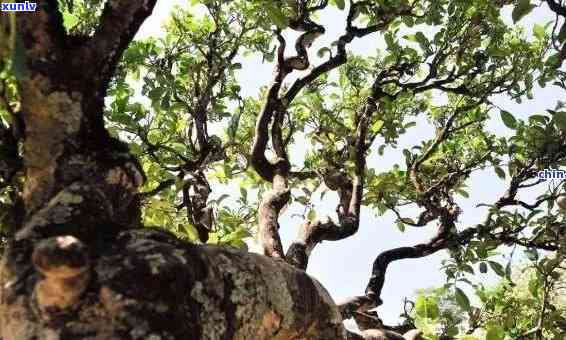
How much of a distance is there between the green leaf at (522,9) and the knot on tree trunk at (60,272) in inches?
80.8

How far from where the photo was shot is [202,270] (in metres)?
1.82

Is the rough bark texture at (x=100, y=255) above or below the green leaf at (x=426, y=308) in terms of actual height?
above

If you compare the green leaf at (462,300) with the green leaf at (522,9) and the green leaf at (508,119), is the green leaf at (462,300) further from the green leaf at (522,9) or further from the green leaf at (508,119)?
the green leaf at (522,9)

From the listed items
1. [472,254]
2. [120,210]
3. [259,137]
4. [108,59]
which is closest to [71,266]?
[120,210]

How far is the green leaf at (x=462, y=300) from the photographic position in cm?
346

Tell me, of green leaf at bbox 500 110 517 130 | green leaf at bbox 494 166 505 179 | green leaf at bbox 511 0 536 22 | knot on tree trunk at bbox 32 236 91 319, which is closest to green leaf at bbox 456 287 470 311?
green leaf at bbox 500 110 517 130

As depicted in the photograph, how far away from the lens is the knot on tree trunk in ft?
4.68

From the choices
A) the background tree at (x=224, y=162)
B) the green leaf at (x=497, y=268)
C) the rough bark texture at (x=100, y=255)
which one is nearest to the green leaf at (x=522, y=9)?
the background tree at (x=224, y=162)

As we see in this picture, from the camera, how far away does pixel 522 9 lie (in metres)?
2.44

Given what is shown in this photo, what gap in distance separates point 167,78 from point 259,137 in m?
0.90

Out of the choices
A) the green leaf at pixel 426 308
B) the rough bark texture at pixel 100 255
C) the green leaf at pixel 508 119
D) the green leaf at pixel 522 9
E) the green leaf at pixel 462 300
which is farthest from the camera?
the green leaf at pixel 426 308

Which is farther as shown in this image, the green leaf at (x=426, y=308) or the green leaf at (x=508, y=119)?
the green leaf at (x=426, y=308)

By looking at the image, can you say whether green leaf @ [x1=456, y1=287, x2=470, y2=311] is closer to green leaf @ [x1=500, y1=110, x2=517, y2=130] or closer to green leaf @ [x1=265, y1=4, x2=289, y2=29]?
green leaf @ [x1=500, y1=110, x2=517, y2=130]

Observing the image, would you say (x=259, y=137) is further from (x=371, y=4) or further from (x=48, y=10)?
(x=48, y=10)
